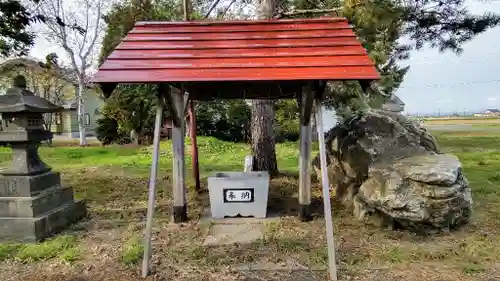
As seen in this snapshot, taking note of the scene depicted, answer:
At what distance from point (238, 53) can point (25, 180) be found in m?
2.72

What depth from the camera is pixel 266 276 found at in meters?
3.14

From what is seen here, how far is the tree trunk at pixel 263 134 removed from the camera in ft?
22.2

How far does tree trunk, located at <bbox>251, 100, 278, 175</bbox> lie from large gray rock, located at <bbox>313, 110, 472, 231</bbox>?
139cm

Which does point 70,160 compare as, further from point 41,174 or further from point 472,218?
point 472,218

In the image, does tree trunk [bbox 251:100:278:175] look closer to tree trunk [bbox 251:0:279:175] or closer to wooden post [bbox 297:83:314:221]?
tree trunk [bbox 251:0:279:175]

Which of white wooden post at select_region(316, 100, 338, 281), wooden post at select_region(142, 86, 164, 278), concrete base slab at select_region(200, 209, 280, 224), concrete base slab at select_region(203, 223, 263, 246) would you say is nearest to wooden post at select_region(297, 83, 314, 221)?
concrete base slab at select_region(200, 209, 280, 224)

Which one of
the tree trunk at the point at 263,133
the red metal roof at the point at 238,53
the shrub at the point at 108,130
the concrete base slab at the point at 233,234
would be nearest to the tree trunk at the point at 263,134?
the tree trunk at the point at 263,133

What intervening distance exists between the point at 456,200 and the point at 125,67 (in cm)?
341

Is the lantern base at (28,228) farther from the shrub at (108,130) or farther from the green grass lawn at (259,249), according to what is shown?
the shrub at (108,130)

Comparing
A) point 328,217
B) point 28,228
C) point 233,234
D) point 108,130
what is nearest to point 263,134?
point 233,234

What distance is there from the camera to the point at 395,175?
163 inches

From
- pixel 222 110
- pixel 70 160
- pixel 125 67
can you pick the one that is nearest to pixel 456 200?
pixel 125 67

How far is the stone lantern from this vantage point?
401 centimetres

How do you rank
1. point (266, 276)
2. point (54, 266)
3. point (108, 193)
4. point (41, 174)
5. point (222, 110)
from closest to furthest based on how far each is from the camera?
point (266, 276), point (54, 266), point (41, 174), point (108, 193), point (222, 110)
